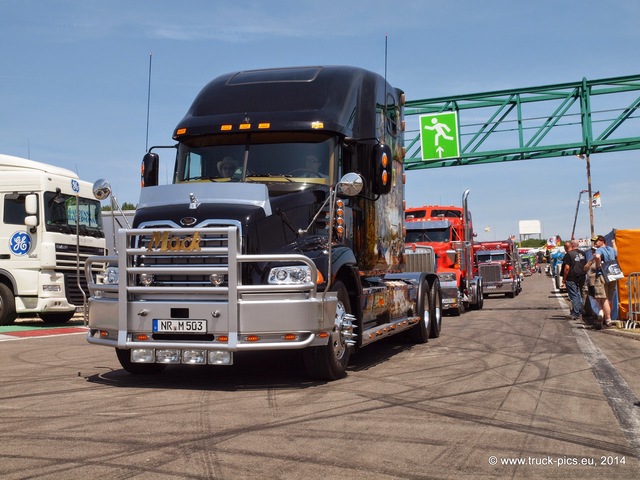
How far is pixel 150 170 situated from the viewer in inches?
384

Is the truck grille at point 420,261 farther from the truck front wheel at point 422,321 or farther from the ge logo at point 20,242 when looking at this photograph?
the ge logo at point 20,242

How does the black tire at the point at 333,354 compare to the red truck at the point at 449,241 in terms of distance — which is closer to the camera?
the black tire at the point at 333,354

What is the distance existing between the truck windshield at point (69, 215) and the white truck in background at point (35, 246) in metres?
0.02

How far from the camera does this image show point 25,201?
658 inches

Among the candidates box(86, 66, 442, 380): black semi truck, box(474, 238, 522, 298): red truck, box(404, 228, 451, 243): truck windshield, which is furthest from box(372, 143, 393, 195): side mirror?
box(474, 238, 522, 298): red truck

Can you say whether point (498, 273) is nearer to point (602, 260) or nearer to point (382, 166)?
point (602, 260)

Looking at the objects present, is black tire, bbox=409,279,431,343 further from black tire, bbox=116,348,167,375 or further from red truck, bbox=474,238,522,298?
red truck, bbox=474,238,522,298

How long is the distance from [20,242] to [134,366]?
30.1 ft

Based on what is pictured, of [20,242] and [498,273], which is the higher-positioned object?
[20,242]

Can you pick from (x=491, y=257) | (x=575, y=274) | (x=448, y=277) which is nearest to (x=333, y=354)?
(x=575, y=274)

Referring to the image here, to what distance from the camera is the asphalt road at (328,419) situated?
4.93 meters

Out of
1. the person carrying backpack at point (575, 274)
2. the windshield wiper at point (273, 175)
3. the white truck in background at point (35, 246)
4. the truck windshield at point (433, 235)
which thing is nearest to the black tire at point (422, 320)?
the windshield wiper at point (273, 175)

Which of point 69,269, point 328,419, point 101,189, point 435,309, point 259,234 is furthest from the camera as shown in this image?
point 69,269

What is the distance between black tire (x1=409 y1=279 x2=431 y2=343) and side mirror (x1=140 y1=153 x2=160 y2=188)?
5281 mm
